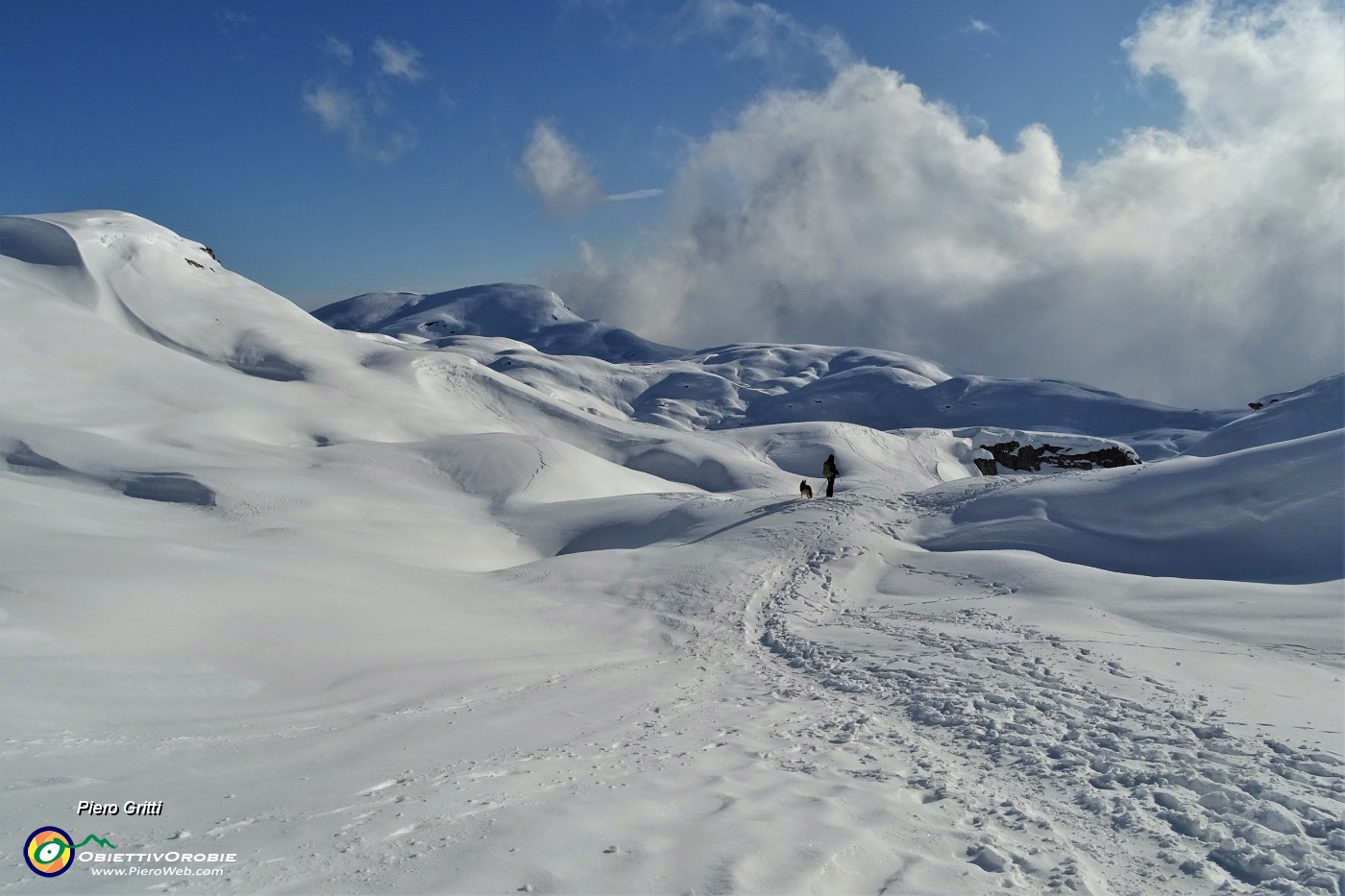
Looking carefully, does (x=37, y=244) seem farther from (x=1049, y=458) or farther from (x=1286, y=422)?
(x=1286, y=422)

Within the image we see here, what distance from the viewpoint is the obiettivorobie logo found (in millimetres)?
3881

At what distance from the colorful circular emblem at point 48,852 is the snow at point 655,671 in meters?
0.07

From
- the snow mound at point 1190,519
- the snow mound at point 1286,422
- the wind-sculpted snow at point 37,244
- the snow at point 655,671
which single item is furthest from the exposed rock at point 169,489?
the snow mound at point 1286,422

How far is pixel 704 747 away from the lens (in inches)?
249

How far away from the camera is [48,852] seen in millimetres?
4008

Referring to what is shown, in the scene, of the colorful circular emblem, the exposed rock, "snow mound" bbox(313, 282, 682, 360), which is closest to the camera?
the colorful circular emblem

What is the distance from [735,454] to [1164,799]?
36.7 m

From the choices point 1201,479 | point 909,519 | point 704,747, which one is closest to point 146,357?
point 909,519

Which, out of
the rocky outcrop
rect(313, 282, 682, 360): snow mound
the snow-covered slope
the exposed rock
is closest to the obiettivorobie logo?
the exposed rock

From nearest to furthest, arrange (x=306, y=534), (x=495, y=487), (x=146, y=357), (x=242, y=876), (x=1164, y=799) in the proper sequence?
(x=242, y=876) < (x=1164, y=799) < (x=306, y=534) < (x=495, y=487) < (x=146, y=357)

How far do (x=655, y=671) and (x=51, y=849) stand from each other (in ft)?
19.7

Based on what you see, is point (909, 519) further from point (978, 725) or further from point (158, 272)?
point (158, 272)

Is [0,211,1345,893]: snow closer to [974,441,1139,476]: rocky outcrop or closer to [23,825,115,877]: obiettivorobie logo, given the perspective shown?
[23,825,115,877]: obiettivorobie logo

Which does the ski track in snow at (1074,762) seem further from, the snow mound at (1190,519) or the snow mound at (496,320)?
the snow mound at (496,320)
